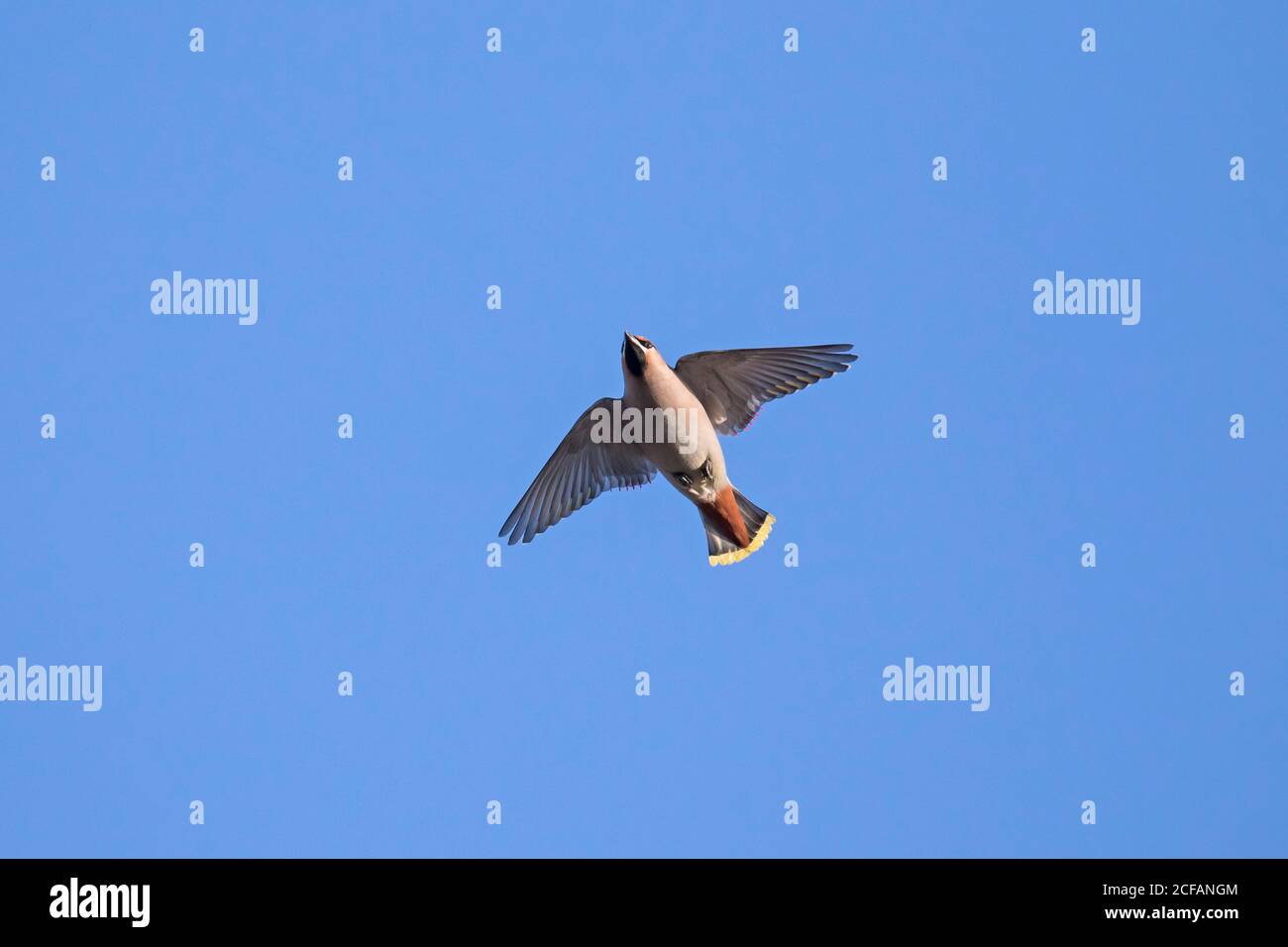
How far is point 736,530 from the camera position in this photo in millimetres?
17234

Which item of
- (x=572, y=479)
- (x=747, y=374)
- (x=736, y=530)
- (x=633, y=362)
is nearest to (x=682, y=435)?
(x=633, y=362)

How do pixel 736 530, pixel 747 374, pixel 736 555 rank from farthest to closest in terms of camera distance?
pixel 736 555, pixel 736 530, pixel 747 374

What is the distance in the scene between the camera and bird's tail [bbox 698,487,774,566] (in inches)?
676

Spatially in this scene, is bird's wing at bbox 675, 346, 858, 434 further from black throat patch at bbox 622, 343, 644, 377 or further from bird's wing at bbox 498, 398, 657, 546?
bird's wing at bbox 498, 398, 657, 546

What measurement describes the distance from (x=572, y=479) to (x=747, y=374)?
2216mm

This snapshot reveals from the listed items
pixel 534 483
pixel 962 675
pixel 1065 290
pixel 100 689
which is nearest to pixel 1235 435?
pixel 1065 290

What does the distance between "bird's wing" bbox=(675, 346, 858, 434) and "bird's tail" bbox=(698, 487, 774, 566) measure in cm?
87

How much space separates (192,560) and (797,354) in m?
7.61

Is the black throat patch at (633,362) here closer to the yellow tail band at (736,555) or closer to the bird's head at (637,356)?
the bird's head at (637,356)

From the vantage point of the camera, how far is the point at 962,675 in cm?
1894

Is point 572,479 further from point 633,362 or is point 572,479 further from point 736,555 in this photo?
point 633,362

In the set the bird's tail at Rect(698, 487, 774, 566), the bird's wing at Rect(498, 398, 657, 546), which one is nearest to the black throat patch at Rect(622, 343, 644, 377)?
the bird's wing at Rect(498, 398, 657, 546)

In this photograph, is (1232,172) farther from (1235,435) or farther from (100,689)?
(100,689)

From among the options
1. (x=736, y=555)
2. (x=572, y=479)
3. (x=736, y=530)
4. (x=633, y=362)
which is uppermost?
(x=633, y=362)
